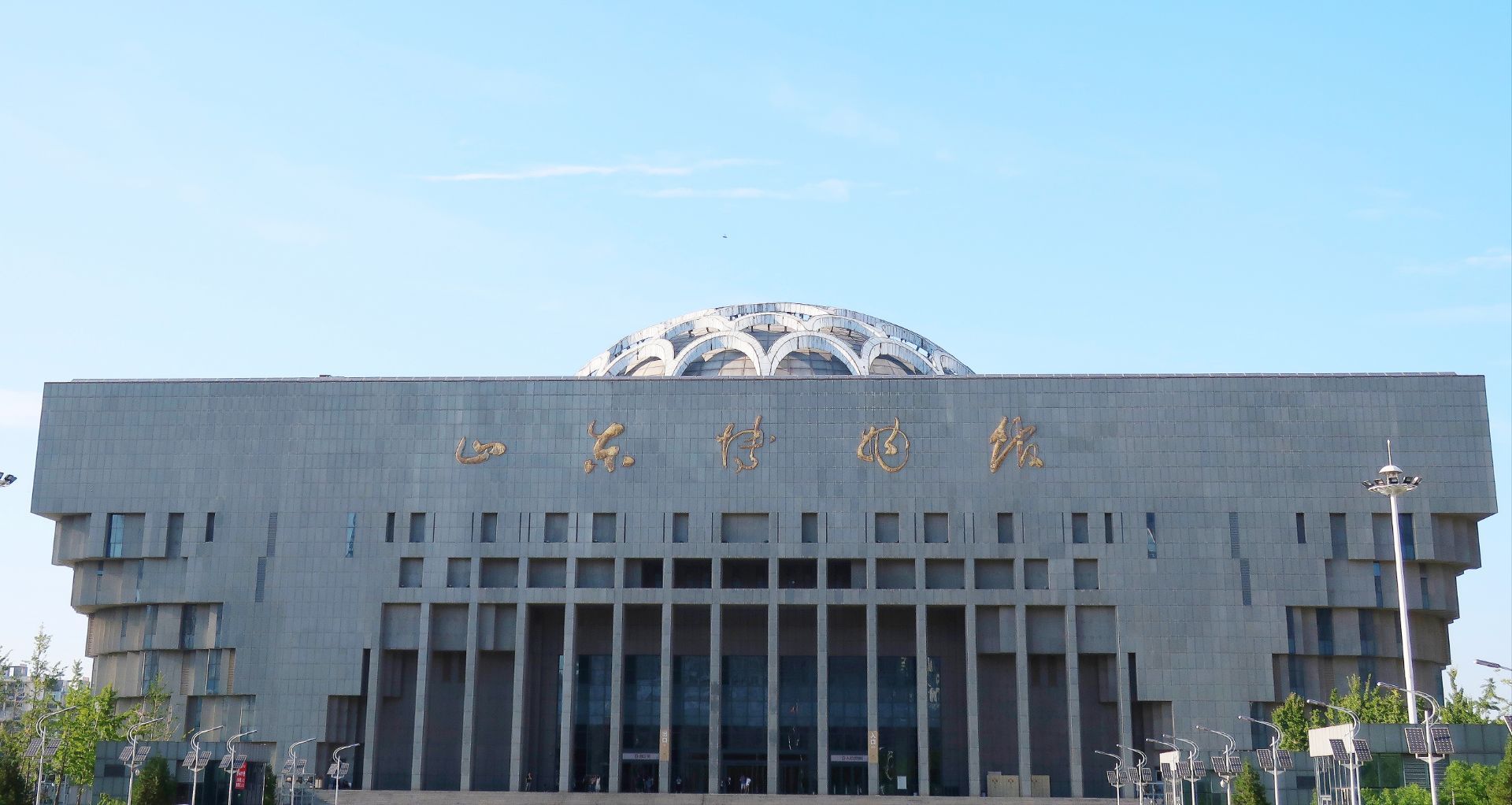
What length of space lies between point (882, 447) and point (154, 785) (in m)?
40.4

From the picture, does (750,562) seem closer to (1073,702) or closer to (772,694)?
(772,694)

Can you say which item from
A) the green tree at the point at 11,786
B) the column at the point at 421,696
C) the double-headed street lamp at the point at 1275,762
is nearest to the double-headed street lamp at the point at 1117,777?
the double-headed street lamp at the point at 1275,762

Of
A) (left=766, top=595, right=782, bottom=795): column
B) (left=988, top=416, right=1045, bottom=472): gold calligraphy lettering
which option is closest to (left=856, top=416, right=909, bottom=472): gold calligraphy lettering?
(left=988, top=416, right=1045, bottom=472): gold calligraphy lettering

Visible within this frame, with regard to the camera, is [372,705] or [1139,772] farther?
[372,705]

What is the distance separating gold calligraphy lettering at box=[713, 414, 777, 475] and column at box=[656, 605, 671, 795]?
7.18 m

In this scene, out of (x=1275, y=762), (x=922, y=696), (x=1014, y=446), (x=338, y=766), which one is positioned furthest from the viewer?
(x=1014, y=446)

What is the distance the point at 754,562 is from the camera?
85375 millimetres

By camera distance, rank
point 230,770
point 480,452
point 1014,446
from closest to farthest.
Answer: point 230,770 < point 1014,446 < point 480,452

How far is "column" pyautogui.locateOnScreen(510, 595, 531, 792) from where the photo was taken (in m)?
81.2

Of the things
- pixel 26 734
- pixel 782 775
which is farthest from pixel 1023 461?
pixel 26 734

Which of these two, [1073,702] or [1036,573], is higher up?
[1036,573]

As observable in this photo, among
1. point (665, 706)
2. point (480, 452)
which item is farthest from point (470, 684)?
point (480, 452)

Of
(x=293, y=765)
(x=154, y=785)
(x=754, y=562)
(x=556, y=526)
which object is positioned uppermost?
(x=556, y=526)

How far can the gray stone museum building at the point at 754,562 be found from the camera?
8131 cm
